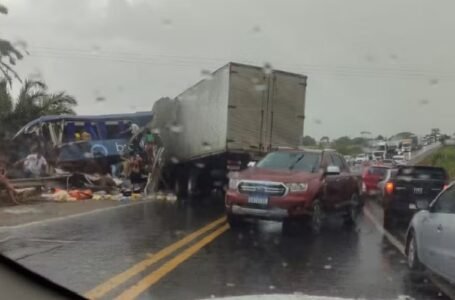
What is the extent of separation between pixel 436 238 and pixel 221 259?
2.69 metres

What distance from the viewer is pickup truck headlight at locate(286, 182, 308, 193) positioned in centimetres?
1159

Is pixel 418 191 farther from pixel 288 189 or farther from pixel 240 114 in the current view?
pixel 240 114

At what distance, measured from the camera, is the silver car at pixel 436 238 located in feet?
22.8

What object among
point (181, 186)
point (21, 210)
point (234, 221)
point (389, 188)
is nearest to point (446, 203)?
point (234, 221)

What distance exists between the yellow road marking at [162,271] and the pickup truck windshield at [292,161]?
232 centimetres

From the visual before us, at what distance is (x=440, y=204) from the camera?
7.71 metres

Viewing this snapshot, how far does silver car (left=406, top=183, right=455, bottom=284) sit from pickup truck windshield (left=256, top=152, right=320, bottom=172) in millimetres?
4134

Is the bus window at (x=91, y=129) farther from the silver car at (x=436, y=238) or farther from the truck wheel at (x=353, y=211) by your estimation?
the silver car at (x=436, y=238)

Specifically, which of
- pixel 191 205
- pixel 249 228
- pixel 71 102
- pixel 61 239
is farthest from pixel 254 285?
pixel 71 102

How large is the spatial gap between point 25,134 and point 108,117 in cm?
260

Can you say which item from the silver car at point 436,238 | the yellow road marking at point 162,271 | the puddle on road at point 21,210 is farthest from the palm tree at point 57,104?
the silver car at point 436,238

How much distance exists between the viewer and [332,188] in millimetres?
12852

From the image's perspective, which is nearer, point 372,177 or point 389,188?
point 389,188

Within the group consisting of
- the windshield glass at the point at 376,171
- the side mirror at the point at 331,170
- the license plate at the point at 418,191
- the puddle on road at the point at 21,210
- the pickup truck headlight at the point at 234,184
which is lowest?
the puddle on road at the point at 21,210
